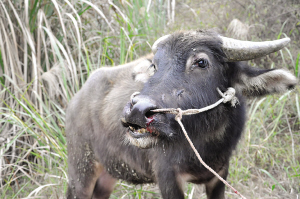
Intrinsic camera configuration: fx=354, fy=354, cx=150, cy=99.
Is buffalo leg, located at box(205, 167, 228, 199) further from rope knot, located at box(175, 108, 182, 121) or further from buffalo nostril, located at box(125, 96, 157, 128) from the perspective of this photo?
buffalo nostril, located at box(125, 96, 157, 128)

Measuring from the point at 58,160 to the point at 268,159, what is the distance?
9.48ft

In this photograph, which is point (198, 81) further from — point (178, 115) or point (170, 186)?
point (170, 186)

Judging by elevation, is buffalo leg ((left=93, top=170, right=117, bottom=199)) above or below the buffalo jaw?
below

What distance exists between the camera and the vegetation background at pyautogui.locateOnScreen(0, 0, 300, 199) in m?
4.55

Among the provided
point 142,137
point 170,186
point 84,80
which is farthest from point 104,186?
point 84,80

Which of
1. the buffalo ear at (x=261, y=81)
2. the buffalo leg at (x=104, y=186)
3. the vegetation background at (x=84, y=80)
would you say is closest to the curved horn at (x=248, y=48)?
the buffalo ear at (x=261, y=81)

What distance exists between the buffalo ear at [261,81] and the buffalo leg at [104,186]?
2038 millimetres

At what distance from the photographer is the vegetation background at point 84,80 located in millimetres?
4555

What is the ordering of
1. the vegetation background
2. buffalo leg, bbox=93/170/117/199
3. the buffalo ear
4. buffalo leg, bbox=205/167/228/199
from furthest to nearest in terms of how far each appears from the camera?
1. the vegetation background
2. buffalo leg, bbox=93/170/117/199
3. buffalo leg, bbox=205/167/228/199
4. the buffalo ear

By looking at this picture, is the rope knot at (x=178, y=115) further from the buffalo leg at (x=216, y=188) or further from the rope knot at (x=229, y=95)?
the buffalo leg at (x=216, y=188)

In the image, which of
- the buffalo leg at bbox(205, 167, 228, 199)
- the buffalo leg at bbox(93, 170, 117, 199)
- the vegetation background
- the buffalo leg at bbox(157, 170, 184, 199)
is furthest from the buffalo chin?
the buffalo leg at bbox(93, 170, 117, 199)

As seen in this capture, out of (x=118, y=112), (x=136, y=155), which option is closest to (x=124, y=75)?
(x=118, y=112)

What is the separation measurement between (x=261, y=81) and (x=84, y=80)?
3557 millimetres

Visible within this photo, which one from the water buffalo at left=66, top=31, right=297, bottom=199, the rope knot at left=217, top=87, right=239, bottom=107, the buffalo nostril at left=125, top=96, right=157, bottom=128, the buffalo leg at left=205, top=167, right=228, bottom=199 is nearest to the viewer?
the buffalo nostril at left=125, top=96, right=157, bottom=128
